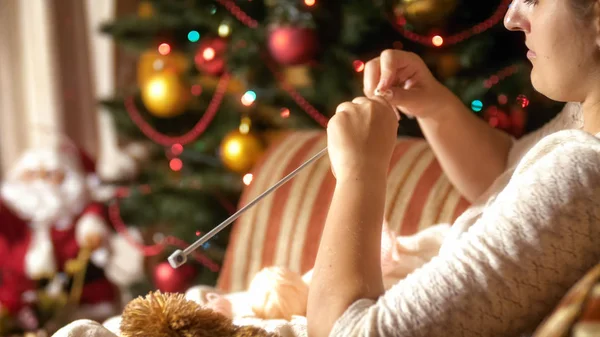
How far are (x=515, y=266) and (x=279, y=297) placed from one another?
0.35m

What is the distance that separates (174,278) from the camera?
6.16 feet

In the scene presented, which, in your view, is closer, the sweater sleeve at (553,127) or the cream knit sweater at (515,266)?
the cream knit sweater at (515,266)

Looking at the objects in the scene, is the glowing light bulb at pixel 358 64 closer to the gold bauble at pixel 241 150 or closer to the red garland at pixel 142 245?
the gold bauble at pixel 241 150

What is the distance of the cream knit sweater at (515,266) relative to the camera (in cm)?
65

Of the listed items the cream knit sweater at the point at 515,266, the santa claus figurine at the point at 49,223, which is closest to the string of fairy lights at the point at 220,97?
the santa claus figurine at the point at 49,223

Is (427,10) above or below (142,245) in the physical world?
above

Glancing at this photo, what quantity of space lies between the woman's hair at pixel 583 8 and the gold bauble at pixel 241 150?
1.15 m

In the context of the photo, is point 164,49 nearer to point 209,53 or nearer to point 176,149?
point 209,53

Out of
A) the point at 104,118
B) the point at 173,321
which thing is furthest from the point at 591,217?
the point at 104,118

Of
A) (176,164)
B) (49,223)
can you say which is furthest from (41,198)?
(176,164)

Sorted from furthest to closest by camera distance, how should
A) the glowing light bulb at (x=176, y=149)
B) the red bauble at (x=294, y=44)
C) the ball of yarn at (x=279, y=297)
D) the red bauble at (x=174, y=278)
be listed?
1. the glowing light bulb at (x=176, y=149)
2. the red bauble at (x=174, y=278)
3. the red bauble at (x=294, y=44)
4. the ball of yarn at (x=279, y=297)

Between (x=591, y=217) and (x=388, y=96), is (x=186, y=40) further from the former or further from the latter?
(x=591, y=217)

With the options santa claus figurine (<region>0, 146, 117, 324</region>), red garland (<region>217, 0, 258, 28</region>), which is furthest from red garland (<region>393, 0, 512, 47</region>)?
santa claus figurine (<region>0, 146, 117, 324</region>)

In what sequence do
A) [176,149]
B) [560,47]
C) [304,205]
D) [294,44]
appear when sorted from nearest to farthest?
[560,47] → [304,205] → [294,44] → [176,149]
